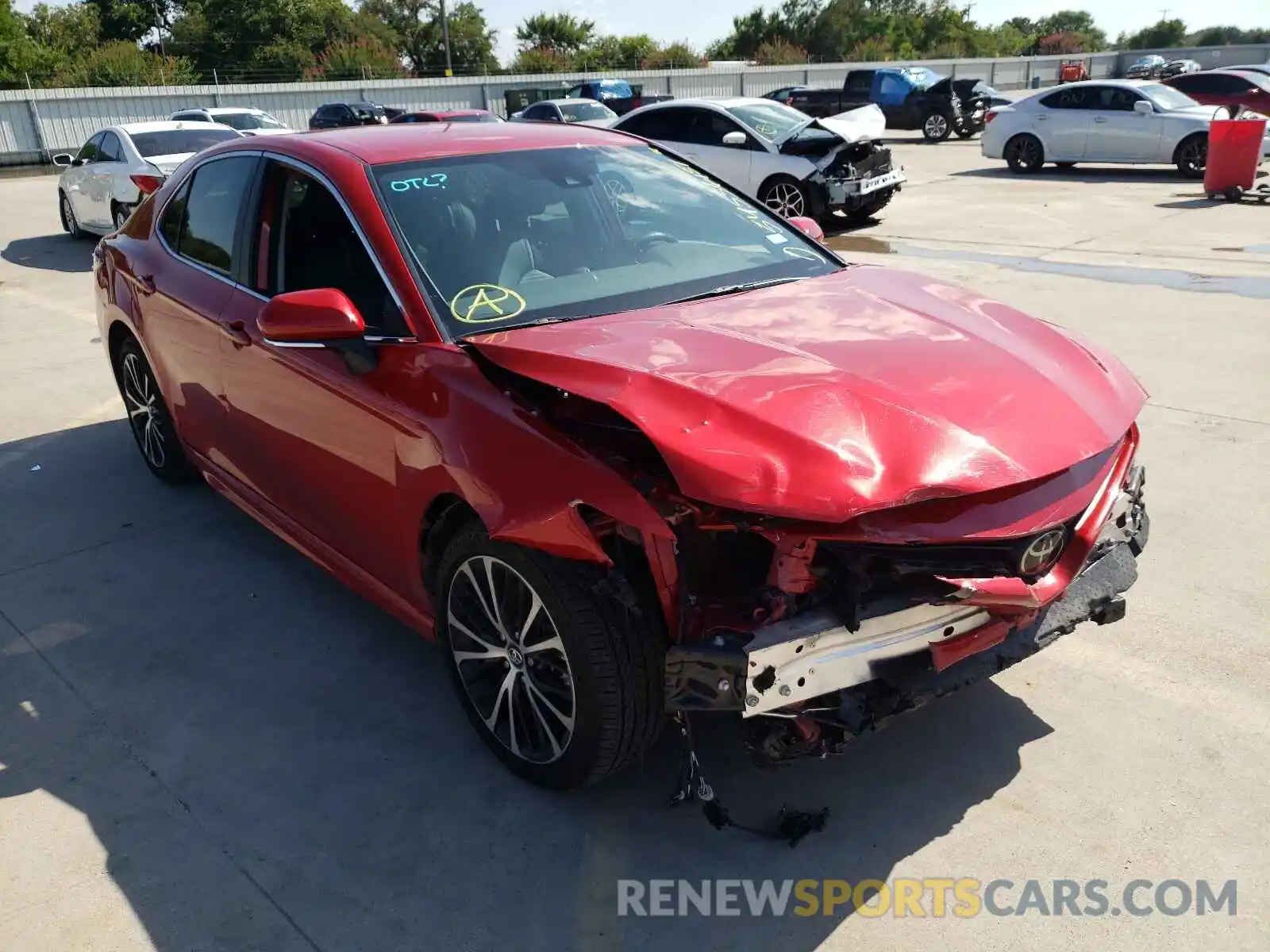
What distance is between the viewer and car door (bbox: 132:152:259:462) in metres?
4.17

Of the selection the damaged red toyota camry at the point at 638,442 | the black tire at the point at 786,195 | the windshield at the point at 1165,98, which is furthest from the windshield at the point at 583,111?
the damaged red toyota camry at the point at 638,442

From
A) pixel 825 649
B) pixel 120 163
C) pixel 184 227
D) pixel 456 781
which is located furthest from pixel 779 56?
pixel 825 649

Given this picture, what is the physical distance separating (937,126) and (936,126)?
0.05 metres

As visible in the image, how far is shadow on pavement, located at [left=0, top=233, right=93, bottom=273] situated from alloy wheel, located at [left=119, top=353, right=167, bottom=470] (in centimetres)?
792

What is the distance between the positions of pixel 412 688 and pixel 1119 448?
7.91 feet

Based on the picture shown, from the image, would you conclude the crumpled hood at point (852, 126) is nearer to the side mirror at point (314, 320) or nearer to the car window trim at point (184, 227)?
the car window trim at point (184, 227)

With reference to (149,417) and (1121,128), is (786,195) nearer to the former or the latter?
(1121,128)

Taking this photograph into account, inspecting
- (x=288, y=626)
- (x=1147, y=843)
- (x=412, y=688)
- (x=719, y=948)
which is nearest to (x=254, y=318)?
(x=288, y=626)

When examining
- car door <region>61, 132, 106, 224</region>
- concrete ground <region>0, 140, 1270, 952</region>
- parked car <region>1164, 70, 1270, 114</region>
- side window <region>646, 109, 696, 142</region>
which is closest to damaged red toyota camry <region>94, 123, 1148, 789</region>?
concrete ground <region>0, 140, 1270, 952</region>

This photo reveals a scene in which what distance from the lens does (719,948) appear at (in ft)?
8.26

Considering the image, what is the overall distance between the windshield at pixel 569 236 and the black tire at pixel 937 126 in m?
24.5

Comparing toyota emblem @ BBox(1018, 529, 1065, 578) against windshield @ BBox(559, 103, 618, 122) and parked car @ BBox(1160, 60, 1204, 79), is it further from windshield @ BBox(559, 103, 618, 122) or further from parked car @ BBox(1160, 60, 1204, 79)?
parked car @ BBox(1160, 60, 1204, 79)

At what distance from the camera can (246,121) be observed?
19.0 metres

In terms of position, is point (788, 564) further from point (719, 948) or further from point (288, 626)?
point (288, 626)
